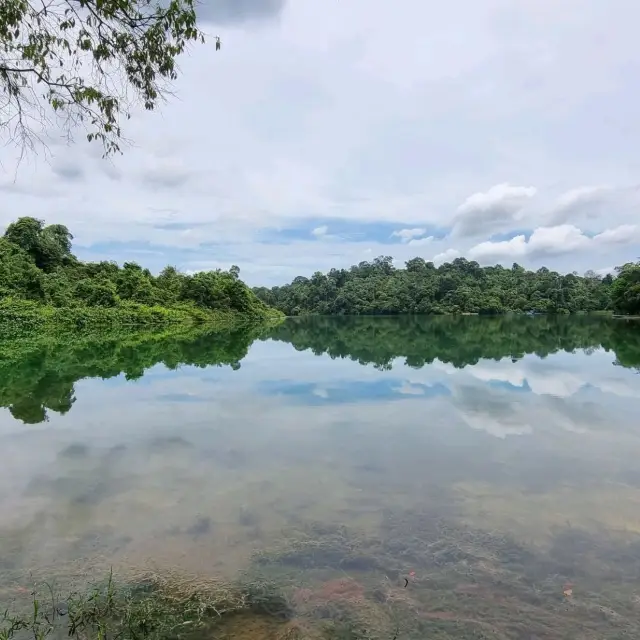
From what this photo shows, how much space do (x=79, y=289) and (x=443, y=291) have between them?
54574 millimetres

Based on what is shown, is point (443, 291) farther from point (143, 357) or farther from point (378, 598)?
point (378, 598)

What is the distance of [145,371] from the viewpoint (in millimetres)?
14305

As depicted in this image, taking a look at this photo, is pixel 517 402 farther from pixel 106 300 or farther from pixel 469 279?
pixel 469 279

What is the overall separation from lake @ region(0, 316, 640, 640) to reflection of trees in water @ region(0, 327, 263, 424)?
0.60 feet

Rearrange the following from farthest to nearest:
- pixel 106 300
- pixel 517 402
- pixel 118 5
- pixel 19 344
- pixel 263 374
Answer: pixel 106 300, pixel 19 344, pixel 263 374, pixel 517 402, pixel 118 5

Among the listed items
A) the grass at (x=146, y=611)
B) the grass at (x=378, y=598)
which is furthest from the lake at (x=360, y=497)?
the grass at (x=146, y=611)

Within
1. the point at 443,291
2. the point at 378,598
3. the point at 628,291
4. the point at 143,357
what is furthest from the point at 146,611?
the point at 443,291

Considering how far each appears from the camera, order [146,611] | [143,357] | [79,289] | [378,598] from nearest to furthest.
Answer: [146,611], [378,598], [143,357], [79,289]

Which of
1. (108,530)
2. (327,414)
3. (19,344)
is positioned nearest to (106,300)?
(19,344)

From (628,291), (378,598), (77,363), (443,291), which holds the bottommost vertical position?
(378,598)

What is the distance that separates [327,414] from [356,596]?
18.1 feet

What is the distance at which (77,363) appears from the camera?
15.4 m

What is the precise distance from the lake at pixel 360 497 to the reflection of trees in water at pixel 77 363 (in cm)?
18

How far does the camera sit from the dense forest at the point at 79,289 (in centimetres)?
2858
